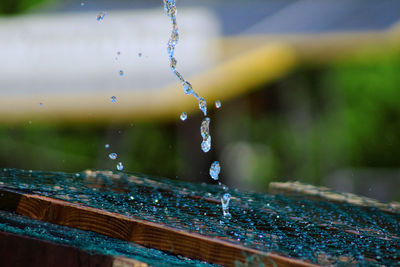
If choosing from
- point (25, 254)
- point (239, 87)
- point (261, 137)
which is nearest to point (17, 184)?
point (25, 254)

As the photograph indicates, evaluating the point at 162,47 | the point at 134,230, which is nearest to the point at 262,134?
the point at 162,47

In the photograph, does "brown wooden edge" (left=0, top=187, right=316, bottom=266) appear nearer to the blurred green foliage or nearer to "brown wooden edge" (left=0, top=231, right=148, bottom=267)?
"brown wooden edge" (left=0, top=231, right=148, bottom=267)

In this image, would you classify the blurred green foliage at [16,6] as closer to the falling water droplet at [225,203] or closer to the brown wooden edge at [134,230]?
the falling water droplet at [225,203]

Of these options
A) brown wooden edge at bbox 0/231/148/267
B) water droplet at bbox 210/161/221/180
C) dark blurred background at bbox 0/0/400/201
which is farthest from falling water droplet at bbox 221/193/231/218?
dark blurred background at bbox 0/0/400/201

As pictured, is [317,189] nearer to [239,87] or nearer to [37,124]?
[239,87]

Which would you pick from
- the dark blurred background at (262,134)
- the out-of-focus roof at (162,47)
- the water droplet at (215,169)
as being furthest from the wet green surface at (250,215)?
the dark blurred background at (262,134)
